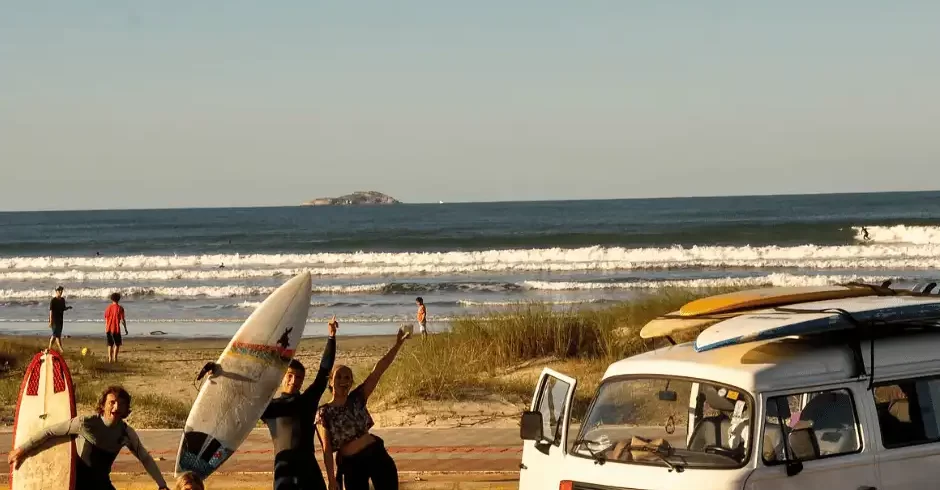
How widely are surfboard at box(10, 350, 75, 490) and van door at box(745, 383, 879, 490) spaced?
472cm

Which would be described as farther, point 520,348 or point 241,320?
point 241,320

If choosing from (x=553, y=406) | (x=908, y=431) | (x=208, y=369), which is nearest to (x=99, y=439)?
(x=208, y=369)

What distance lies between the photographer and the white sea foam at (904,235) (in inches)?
2458

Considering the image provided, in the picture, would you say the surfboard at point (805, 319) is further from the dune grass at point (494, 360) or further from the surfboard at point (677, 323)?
the dune grass at point (494, 360)

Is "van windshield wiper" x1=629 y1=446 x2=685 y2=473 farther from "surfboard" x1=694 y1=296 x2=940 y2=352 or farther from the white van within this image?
"surfboard" x1=694 y1=296 x2=940 y2=352

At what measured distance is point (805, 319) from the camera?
20.9 ft

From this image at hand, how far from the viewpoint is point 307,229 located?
327 ft

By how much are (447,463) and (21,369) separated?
35.5 feet

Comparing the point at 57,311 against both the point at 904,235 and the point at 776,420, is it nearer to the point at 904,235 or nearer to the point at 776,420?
the point at 776,420

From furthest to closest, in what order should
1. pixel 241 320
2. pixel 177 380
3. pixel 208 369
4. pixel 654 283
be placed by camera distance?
pixel 654 283
pixel 241 320
pixel 177 380
pixel 208 369

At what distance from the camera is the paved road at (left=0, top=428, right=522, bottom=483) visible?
37.1ft

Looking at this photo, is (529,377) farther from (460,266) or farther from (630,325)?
(460,266)

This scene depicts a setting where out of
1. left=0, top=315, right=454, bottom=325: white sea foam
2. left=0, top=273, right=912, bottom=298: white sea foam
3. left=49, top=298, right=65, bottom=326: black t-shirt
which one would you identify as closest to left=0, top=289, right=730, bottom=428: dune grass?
left=49, top=298, right=65, bottom=326: black t-shirt

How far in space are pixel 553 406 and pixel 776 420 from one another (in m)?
1.52
